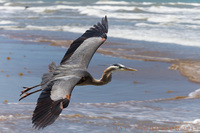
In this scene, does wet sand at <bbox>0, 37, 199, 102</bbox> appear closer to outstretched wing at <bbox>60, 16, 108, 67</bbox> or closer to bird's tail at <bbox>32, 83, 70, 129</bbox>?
outstretched wing at <bbox>60, 16, 108, 67</bbox>

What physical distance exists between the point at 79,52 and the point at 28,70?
4.96 m

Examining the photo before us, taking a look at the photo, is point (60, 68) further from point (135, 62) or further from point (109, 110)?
point (135, 62)

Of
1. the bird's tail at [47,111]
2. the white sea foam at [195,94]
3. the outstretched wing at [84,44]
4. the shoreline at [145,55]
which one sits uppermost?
the outstretched wing at [84,44]

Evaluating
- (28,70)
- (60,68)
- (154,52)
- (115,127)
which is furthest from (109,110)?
(154,52)

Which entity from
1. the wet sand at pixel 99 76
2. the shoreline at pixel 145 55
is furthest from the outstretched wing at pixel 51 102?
the shoreline at pixel 145 55

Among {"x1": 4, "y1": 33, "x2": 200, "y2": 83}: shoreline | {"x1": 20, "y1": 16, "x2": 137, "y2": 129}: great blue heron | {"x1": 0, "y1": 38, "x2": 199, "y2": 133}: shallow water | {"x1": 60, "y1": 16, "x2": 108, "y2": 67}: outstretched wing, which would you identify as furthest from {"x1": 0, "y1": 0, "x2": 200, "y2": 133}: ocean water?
{"x1": 60, "y1": 16, "x2": 108, "y2": 67}: outstretched wing

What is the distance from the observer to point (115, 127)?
6.61 m

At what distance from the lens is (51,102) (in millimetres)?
4852

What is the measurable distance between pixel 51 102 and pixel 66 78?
801 mm

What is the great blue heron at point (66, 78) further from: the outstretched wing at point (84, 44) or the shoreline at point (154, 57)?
the shoreline at point (154, 57)

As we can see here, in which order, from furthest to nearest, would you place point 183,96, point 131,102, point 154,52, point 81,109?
point 154,52 → point 183,96 → point 131,102 → point 81,109

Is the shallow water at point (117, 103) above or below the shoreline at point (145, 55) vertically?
above

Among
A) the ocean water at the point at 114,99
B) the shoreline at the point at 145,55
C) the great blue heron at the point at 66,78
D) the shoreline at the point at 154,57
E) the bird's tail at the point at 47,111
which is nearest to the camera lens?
the bird's tail at the point at 47,111

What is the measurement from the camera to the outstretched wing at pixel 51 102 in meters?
4.62
